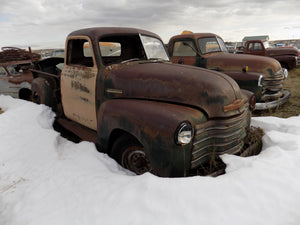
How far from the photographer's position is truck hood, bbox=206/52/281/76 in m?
5.79

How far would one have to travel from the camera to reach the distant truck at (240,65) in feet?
16.6

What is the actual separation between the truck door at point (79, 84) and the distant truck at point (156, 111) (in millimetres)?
16

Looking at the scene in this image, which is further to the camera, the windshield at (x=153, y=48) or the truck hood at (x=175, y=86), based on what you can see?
the windshield at (x=153, y=48)

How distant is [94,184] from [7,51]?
7914 millimetres

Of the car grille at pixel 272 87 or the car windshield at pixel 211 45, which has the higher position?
the car windshield at pixel 211 45

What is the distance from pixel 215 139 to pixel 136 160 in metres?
0.96

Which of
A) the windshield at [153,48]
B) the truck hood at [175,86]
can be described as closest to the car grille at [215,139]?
the truck hood at [175,86]

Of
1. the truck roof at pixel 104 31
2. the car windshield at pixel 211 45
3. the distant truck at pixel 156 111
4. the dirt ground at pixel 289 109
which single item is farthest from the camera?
the car windshield at pixel 211 45

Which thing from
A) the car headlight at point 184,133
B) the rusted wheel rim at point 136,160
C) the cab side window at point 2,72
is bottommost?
the rusted wheel rim at point 136,160

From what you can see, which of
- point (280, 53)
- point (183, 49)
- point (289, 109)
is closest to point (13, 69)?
point (183, 49)

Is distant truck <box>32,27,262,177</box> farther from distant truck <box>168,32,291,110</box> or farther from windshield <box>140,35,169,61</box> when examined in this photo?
distant truck <box>168,32,291,110</box>

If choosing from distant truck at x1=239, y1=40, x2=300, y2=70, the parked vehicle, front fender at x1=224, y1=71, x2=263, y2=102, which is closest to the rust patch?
front fender at x1=224, y1=71, x2=263, y2=102

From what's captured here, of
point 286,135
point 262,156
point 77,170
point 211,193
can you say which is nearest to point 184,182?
point 211,193

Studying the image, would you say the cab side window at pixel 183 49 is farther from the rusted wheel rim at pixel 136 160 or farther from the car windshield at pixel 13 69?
the car windshield at pixel 13 69
